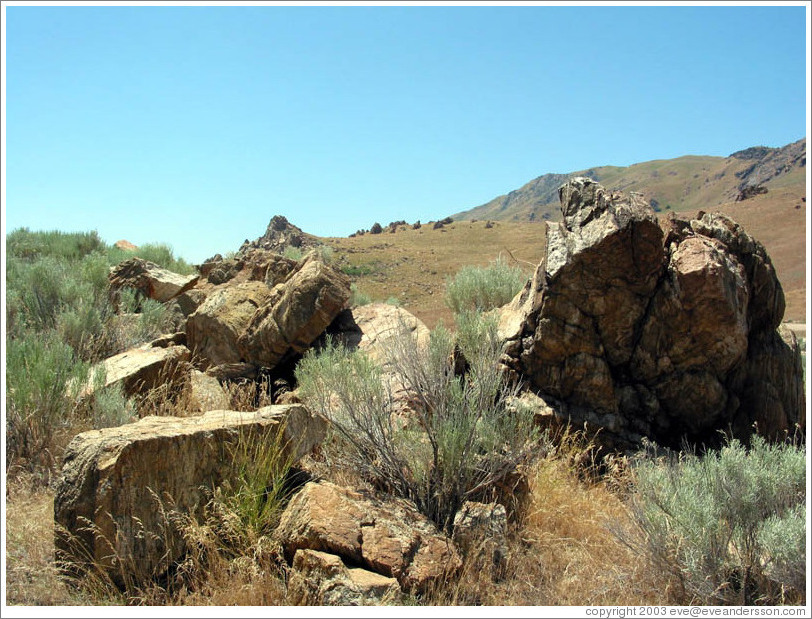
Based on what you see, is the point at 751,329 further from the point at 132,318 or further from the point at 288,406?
the point at 132,318

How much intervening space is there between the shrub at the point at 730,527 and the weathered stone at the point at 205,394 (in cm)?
441

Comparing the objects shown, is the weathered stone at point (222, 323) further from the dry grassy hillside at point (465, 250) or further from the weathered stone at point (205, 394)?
the dry grassy hillside at point (465, 250)

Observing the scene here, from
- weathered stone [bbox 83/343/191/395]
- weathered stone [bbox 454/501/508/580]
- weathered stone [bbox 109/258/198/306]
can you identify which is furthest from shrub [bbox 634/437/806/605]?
weathered stone [bbox 109/258/198/306]

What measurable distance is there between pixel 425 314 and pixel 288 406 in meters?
9.00

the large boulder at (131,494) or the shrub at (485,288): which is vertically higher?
the shrub at (485,288)

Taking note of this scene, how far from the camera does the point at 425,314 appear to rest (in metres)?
13.4

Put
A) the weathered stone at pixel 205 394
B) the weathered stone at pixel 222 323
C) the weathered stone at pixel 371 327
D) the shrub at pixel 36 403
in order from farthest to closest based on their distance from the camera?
1. the weathered stone at pixel 222 323
2. the weathered stone at pixel 371 327
3. the weathered stone at pixel 205 394
4. the shrub at pixel 36 403

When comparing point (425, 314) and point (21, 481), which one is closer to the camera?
point (21, 481)

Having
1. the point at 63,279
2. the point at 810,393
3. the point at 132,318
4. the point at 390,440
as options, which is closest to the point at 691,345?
the point at 810,393

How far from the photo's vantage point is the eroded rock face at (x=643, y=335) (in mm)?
5387

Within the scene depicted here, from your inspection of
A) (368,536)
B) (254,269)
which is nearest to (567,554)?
(368,536)

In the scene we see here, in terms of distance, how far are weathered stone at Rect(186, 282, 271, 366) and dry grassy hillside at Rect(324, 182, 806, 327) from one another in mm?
14054

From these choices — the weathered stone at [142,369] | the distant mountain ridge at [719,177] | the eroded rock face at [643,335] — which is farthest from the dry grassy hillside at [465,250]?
the distant mountain ridge at [719,177]

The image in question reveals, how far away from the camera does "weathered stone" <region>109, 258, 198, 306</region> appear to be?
1042 centimetres
